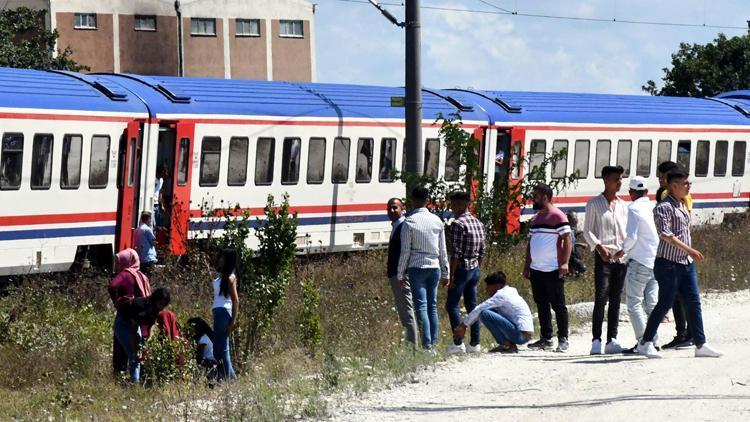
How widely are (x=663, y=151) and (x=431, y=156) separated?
295 inches

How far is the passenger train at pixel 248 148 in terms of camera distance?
21.3 m

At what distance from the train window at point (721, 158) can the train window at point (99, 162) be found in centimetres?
1730

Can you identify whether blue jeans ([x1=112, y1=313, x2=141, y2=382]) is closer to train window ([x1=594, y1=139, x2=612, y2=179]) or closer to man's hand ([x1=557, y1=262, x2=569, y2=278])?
man's hand ([x1=557, y1=262, x2=569, y2=278])

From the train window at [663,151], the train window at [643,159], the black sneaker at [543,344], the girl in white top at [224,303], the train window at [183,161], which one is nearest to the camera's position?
the girl in white top at [224,303]

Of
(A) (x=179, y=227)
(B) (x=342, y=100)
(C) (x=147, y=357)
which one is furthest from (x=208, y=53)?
(C) (x=147, y=357)

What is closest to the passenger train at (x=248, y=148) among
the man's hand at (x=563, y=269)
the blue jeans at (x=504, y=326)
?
the blue jeans at (x=504, y=326)

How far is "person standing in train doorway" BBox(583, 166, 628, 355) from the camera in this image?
46.8ft

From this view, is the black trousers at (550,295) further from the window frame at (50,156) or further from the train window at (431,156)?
the train window at (431,156)

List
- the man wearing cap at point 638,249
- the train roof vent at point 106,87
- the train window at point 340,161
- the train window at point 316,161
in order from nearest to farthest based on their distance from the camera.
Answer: the man wearing cap at point 638,249 → the train roof vent at point 106,87 → the train window at point 316,161 → the train window at point 340,161

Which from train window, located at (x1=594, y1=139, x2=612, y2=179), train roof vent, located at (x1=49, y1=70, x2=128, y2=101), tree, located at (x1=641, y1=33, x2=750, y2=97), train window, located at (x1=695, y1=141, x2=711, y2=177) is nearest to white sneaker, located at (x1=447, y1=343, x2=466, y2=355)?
train roof vent, located at (x1=49, y1=70, x2=128, y2=101)

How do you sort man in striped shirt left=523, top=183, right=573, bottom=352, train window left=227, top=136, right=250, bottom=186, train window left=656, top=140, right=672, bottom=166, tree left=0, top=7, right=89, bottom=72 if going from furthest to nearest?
tree left=0, top=7, right=89, bottom=72 → train window left=656, top=140, right=672, bottom=166 → train window left=227, top=136, right=250, bottom=186 → man in striped shirt left=523, top=183, right=573, bottom=352

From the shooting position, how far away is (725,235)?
2866cm

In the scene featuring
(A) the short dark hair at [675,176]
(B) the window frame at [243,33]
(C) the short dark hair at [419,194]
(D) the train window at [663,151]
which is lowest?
(D) the train window at [663,151]

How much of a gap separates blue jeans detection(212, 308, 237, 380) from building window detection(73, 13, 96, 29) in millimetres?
50861
